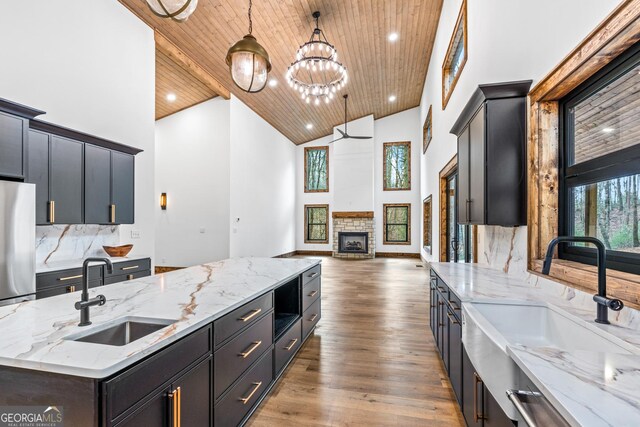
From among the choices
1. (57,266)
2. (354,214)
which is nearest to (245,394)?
(57,266)

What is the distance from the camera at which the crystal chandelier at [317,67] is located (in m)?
4.97

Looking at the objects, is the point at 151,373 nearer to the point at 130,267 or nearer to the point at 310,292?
the point at 310,292

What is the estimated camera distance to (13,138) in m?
2.71

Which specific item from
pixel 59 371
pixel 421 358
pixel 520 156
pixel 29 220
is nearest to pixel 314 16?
pixel 520 156

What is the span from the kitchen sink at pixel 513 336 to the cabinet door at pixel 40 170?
4.08 metres

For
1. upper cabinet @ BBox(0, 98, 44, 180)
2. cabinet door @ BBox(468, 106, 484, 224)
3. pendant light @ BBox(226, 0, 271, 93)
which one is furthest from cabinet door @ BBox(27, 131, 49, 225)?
cabinet door @ BBox(468, 106, 484, 224)

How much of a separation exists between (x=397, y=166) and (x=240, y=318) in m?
10.2

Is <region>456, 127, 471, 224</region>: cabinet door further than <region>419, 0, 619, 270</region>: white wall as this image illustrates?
Yes

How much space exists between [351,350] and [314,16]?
5.09 metres

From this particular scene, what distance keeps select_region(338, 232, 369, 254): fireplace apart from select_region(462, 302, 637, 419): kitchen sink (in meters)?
9.05

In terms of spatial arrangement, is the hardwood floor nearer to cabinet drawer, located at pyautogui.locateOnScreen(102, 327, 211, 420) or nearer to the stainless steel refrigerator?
cabinet drawer, located at pyautogui.locateOnScreen(102, 327, 211, 420)

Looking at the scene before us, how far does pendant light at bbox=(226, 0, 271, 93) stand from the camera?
106 inches

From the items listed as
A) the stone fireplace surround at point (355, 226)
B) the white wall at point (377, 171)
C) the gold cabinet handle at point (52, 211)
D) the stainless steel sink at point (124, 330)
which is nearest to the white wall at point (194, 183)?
the gold cabinet handle at point (52, 211)

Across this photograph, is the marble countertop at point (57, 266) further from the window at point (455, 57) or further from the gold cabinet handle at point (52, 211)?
the window at point (455, 57)
